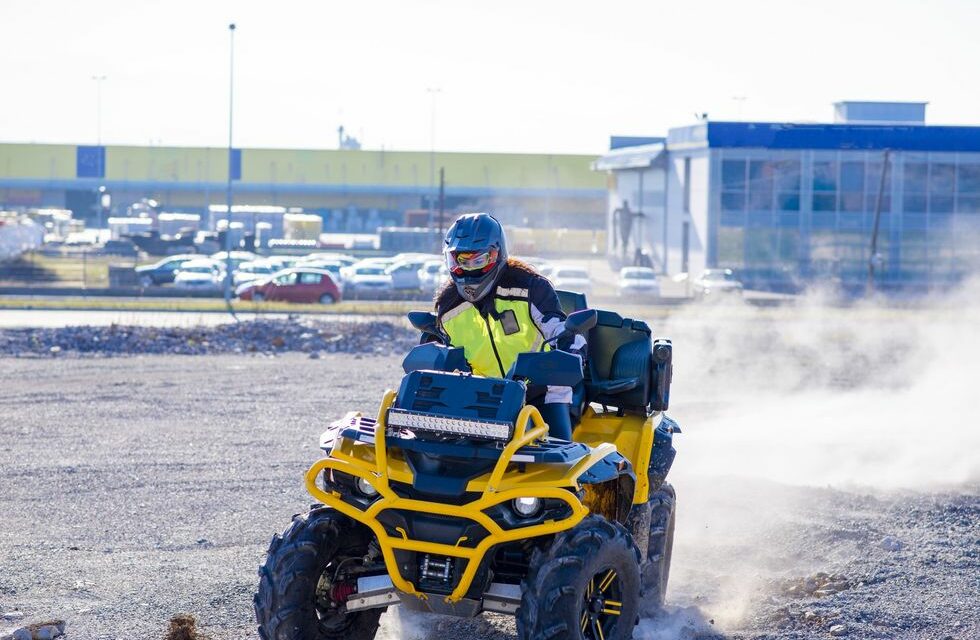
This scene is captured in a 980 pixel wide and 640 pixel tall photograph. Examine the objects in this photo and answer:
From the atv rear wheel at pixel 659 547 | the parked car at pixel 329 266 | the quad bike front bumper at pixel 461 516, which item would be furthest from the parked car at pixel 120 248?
the quad bike front bumper at pixel 461 516

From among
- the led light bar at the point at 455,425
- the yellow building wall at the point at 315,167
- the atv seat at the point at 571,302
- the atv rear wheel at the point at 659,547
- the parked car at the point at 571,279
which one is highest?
the yellow building wall at the point at 315,167

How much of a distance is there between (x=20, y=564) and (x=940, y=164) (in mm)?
60047

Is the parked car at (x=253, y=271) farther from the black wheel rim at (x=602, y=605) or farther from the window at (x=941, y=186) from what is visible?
the black wheel rim at (x=602, y=605)

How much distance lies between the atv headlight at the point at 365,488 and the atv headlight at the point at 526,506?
736 millimetres

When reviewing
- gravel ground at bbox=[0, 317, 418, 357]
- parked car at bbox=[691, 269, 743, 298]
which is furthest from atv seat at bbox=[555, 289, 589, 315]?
parked car at bbox=[691, 269, 743, 298]

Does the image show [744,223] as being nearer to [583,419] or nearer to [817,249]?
[817,249]

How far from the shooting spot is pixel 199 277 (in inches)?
2057

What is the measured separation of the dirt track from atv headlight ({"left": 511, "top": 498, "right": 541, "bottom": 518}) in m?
1.64

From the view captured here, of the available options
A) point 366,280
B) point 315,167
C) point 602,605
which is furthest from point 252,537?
point 315,167

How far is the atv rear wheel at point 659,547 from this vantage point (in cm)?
817

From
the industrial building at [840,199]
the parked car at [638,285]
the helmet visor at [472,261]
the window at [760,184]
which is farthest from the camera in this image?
the window at [760,184]

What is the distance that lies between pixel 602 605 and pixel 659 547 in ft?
5.45

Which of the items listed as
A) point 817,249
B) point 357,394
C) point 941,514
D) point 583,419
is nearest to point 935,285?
point 817,249

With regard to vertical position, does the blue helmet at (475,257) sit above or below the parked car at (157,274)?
above
